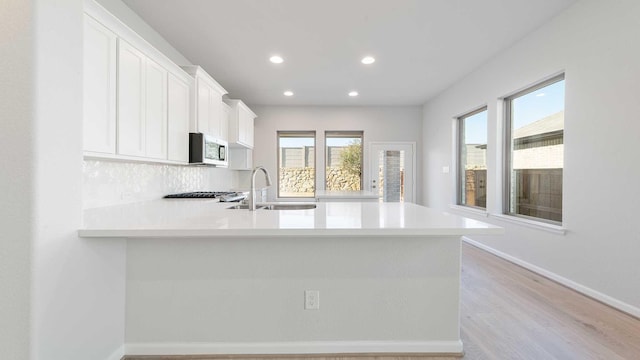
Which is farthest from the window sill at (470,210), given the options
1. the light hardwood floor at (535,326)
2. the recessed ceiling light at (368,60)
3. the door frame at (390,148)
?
the recessed ceiling light at (368,60)

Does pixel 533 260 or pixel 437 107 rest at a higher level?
pixel 437 107

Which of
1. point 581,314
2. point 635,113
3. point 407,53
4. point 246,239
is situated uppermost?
point 407,53

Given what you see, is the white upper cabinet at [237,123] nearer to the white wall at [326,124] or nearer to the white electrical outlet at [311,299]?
the white wall at [326,124]

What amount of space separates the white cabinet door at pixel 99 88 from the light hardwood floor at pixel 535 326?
1372 millimetres

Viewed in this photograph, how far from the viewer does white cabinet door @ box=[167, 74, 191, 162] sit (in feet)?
9.28

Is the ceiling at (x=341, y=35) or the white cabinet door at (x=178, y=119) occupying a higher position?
the ceiling at (x=341, y=35)

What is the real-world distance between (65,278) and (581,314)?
11.2 feet

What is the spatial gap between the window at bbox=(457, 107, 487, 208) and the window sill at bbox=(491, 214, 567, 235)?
0.72m

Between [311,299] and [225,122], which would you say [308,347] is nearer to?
[311,299]

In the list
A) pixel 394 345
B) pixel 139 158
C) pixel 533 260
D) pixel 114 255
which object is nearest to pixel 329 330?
pixel 394 345

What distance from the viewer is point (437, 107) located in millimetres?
5855

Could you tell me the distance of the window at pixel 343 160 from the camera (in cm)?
657

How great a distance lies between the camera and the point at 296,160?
6.56 m

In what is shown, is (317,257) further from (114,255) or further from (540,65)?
(540,65)
